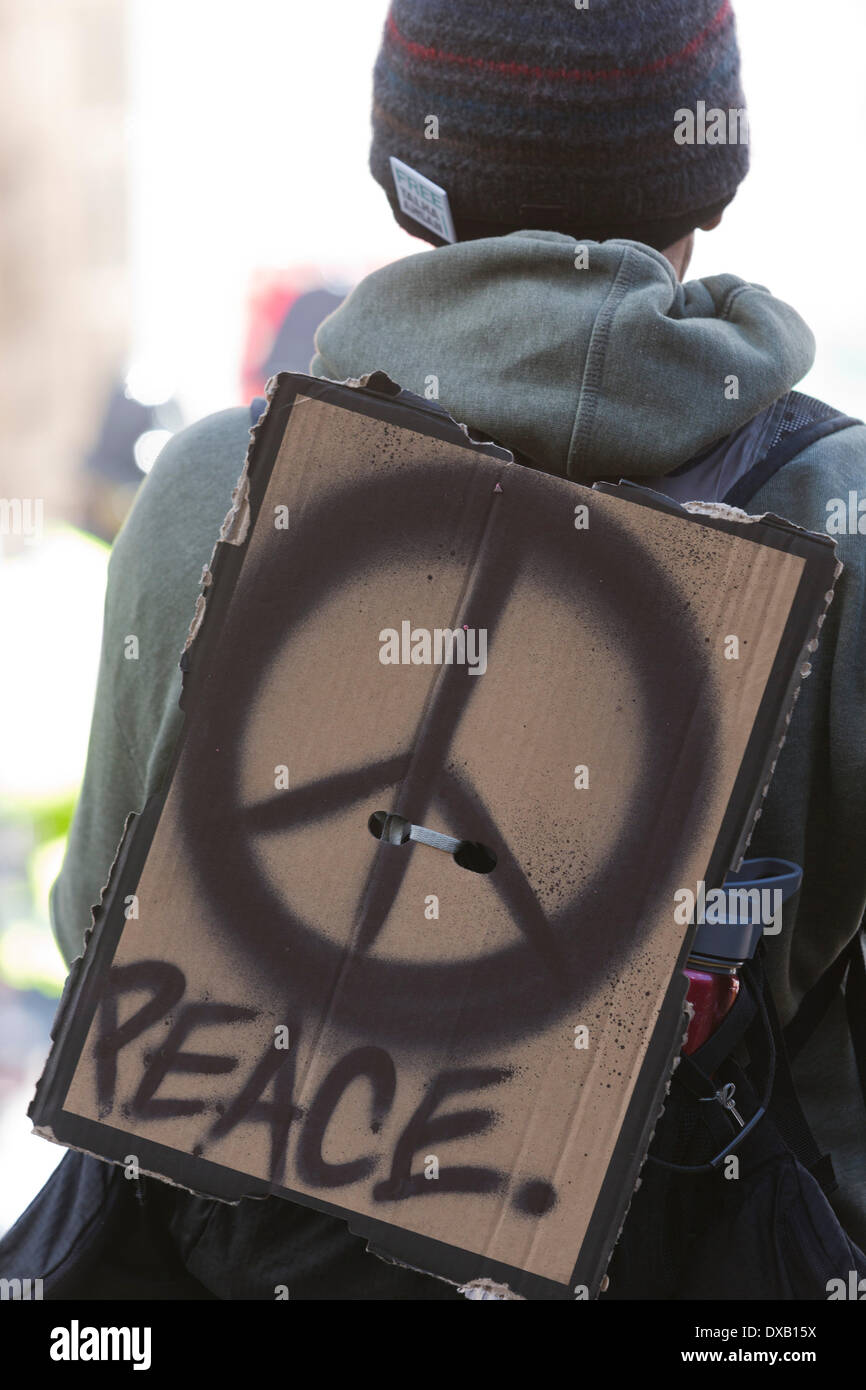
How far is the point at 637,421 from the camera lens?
107cm

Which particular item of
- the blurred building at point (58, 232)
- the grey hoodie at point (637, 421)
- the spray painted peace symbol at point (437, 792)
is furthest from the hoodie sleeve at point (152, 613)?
the blurred building at point (58, 232)

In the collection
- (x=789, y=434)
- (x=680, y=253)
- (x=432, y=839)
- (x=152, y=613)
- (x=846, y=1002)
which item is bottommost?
(x=846, y=1002)

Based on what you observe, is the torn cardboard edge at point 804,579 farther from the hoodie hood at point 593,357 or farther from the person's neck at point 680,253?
the person's neck at point 680,253

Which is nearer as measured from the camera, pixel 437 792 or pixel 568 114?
pixel 437 792

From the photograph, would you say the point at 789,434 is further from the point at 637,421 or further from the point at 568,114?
the point at 568,114

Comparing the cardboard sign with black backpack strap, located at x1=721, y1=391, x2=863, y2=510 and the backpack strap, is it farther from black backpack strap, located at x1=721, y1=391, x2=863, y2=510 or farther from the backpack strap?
the backpack strap

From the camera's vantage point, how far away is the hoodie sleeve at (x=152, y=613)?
125 centimetres

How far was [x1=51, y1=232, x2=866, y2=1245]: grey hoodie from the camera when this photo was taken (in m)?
1.07

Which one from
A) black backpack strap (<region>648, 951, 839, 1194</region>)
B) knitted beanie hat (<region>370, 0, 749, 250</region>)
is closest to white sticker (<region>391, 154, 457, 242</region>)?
knitted beanie hat (<region>370, 0, 749, 250</region>)

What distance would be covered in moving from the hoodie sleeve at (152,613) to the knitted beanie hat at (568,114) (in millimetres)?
320

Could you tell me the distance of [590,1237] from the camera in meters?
0.97

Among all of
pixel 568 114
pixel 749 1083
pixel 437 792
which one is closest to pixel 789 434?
pixel 568 114

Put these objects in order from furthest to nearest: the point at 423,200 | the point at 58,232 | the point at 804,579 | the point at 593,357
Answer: the point at 58,232 → the point at 423,200 → the point at 593,357 → the point at 804,579

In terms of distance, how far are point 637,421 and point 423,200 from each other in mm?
335
